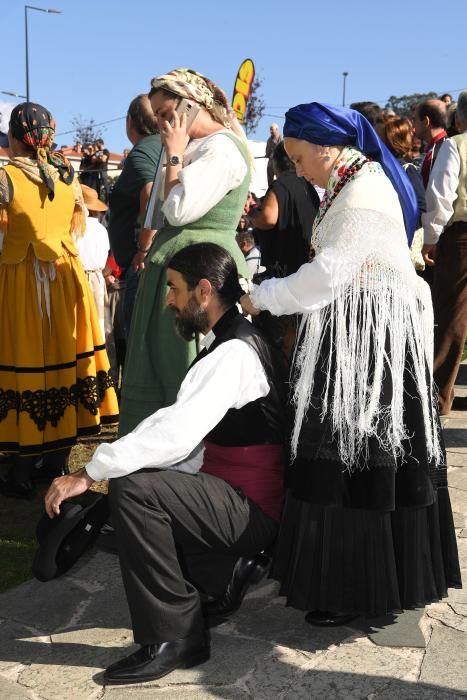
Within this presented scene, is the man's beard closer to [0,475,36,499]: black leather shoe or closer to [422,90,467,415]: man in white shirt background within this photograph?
[0,475,36,499]: black leather shoe

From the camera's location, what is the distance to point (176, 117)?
3.76 meters

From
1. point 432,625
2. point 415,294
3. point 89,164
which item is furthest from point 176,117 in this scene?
point 89,164

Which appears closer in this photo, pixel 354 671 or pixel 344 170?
pixel 354 671

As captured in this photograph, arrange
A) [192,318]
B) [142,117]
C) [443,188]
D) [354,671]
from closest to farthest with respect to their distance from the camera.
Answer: [354,671], [192,318], [142,117], [443,188]

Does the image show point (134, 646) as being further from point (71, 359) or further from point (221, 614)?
point (71, 359)

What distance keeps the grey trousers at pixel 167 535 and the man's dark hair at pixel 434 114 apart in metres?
4.20

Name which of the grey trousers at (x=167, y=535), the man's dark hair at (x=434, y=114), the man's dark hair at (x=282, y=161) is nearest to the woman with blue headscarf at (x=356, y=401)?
the grey trousers at (x=167, y=535)

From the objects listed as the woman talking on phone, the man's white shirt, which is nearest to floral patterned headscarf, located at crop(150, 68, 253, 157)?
the woman talking on phone

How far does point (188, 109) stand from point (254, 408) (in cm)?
148

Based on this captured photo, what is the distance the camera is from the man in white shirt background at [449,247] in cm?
582

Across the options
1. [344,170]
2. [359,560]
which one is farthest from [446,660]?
[344,170]

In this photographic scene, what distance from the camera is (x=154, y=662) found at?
2.80 meters

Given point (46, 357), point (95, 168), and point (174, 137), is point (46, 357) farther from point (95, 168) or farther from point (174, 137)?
point (95, 168)

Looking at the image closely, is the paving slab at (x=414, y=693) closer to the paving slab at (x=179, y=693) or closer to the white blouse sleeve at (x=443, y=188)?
the paving slab at (x=179, y=693)
